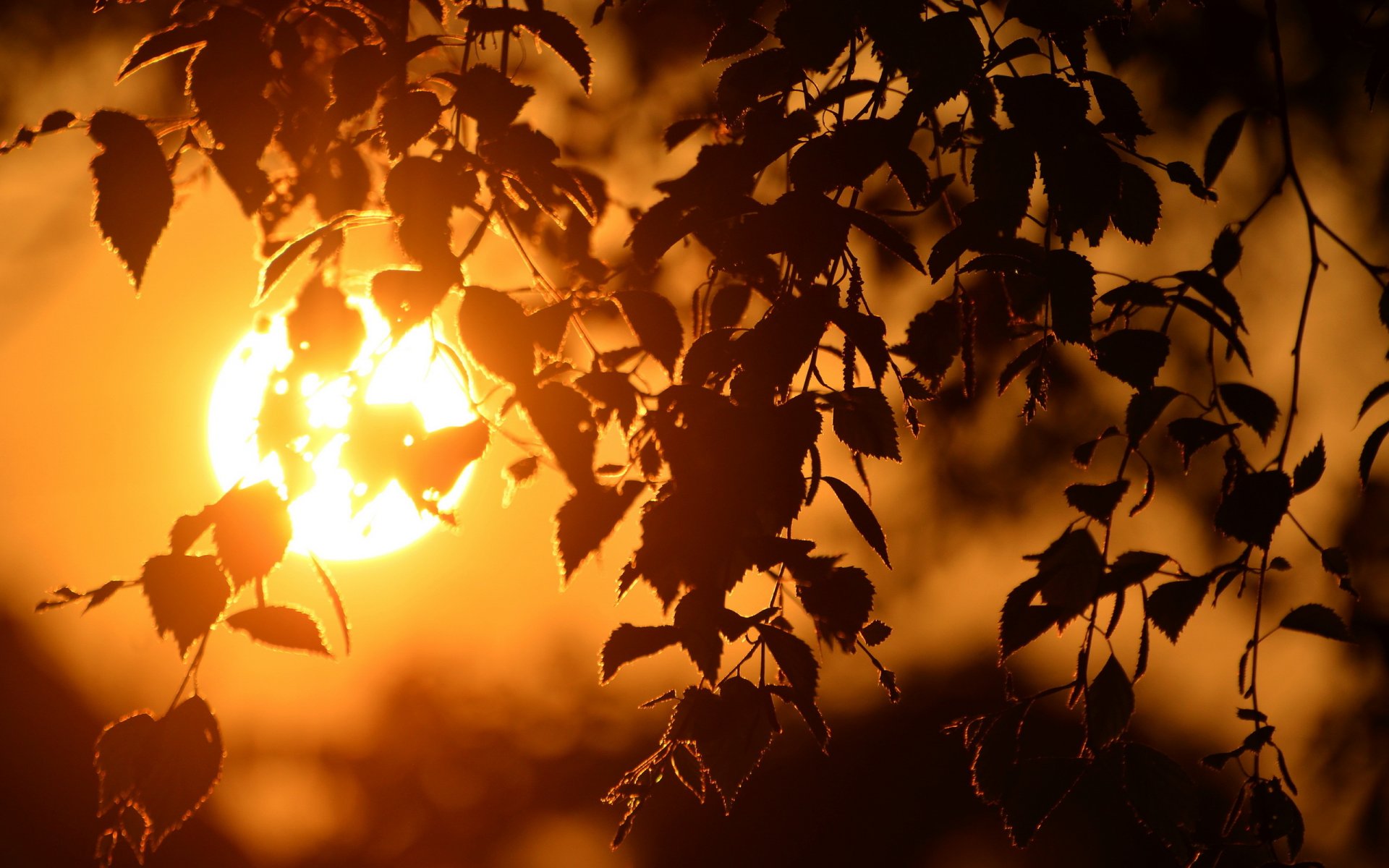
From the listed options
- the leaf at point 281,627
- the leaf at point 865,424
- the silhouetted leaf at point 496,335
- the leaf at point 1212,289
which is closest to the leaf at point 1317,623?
the leaf at point 1212,289

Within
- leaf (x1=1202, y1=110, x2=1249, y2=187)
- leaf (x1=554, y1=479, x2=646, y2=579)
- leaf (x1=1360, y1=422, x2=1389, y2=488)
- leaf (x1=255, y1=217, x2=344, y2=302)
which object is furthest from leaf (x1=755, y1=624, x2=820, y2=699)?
leaf (x1=1202, y1=110, x2=1249, y2=187)

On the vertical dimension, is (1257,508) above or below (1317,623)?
above

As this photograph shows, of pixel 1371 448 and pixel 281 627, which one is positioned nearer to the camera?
pixel 281 627

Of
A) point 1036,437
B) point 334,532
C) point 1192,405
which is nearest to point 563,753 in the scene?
point 1036,437

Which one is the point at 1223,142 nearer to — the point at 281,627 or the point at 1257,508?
the point at 1257,508

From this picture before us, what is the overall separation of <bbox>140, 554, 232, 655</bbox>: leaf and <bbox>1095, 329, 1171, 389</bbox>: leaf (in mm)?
959

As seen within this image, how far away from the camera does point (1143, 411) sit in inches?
45.1

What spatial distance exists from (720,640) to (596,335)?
1308mm

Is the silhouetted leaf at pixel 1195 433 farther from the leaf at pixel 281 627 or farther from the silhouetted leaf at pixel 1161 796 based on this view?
the leaf at pixel 281 627

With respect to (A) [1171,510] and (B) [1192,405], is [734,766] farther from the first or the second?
(A) [1171,510]

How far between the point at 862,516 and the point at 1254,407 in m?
0.58

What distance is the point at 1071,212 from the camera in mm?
945

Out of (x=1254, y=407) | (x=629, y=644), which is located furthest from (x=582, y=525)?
(x=1254, y=407)

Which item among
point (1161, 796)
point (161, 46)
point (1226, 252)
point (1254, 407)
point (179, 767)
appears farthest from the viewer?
point (1226, 252)
